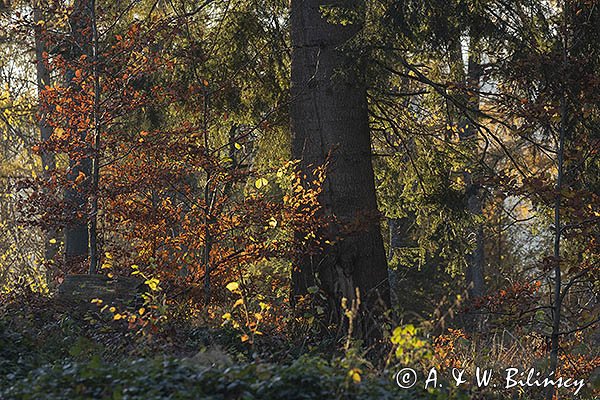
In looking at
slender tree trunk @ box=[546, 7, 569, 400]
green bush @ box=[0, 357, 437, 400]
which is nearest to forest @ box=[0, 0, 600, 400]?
slender tree trunk @ box=[546, 7, 569, 400]

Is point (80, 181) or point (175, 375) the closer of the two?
point (175, 375)

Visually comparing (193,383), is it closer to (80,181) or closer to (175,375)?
(175,375)

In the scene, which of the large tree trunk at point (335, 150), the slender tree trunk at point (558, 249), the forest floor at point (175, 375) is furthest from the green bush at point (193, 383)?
the large tree trunk at point (335, 150)

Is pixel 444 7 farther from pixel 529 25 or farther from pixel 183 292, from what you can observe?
pixel 183 292

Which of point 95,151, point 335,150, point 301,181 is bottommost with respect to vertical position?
point 301,181

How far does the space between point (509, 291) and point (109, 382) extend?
4.33m

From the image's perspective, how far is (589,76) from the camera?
812cm

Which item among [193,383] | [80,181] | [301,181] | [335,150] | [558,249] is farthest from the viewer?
[301,181]

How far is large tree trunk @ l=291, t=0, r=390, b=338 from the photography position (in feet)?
33.3

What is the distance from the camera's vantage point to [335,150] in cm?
1014

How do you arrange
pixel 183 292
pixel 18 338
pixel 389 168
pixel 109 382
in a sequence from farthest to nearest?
pixel 389 168 → pixel 183 292 → pixel 18 338 → pixel 109 382

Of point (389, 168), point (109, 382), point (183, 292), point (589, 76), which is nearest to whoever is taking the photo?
point (109, 382)

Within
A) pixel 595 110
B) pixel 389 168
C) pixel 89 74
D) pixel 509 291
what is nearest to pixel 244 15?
pixel 89 74

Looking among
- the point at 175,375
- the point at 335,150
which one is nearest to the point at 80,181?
the point at 335,150
